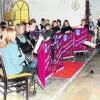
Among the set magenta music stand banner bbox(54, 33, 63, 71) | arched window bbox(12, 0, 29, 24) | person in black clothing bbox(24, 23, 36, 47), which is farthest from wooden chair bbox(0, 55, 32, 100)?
arched window bbox(12, 0, 29, 24)

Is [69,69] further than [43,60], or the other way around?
[69,69]

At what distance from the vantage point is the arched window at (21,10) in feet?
49.8

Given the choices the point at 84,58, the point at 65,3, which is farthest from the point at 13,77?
the point at 65,3

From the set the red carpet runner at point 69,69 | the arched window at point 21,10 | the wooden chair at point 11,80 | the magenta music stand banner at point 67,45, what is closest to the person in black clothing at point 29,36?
the red carpet runner at point 69,69

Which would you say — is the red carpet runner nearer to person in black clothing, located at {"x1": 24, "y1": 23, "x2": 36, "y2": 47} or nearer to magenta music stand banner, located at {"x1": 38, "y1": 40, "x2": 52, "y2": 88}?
person in black clothing, located at {"x1": 24, "y1": 23, "x2": 36, "y2": 47}

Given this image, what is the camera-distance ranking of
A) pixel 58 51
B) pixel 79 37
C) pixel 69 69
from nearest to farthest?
pixel 58 51 → pixel 69 69 → pixel 79 37

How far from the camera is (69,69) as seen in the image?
29.6 ft

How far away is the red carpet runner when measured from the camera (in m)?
8.24

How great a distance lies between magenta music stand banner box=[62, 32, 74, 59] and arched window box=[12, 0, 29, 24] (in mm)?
5325

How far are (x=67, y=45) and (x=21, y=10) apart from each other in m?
5.87

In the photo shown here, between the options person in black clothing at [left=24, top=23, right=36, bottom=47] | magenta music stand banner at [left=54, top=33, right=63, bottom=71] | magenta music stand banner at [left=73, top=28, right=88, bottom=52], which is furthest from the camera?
magenta music stand banner at [left=73, top=28, right=88, bottom=52]

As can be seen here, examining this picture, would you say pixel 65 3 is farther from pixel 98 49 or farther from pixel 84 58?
pixel 84 58

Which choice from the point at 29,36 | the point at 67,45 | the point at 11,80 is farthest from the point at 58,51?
the point at 11,80

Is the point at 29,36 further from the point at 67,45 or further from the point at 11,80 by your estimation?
the point at 11,80
